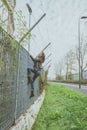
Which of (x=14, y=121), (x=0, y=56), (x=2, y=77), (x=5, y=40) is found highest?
(x=5, y=40)

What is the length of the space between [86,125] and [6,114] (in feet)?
10.3

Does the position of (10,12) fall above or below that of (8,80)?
above

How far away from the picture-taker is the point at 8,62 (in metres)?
5.71

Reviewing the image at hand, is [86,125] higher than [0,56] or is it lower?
lower

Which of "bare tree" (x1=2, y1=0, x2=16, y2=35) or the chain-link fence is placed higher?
"bare tree" (x1=2, y1=0, x2=16, y2=35)

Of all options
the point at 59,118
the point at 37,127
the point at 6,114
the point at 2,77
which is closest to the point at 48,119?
the point at 59,118

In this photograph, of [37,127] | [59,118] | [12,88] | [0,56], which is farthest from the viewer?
[59,118]

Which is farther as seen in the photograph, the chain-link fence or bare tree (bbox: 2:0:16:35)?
the chain-link fence

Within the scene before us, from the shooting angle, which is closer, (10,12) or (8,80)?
(10,12)

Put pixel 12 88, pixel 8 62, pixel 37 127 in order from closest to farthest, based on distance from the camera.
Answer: pixel 8 62 → pixel 12 88 → pixel 37 127

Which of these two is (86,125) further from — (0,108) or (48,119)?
(0,108)

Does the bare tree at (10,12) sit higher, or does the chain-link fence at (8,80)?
the bare tree at (10,12)

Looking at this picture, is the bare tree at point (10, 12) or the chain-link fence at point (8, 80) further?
the chain-link fence at point (8, 80)

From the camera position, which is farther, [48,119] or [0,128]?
[48,119]
